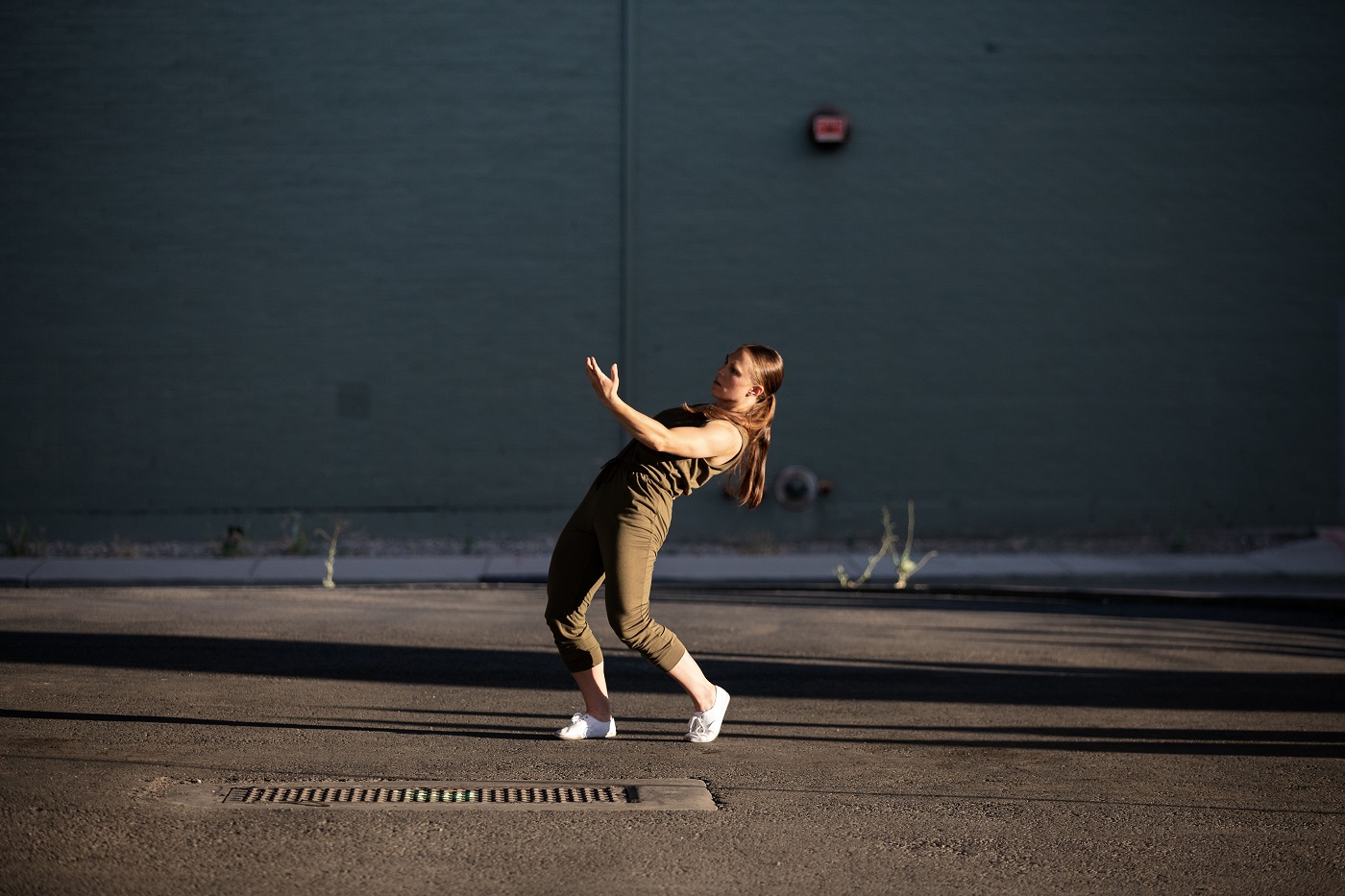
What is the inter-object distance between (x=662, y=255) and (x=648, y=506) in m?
9.22

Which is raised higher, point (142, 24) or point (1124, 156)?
point (142, 24)

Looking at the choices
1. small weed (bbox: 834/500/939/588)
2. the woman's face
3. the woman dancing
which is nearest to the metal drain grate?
the woman dancing

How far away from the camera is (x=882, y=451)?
A: 1490 centimetres

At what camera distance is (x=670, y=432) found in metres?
5.41

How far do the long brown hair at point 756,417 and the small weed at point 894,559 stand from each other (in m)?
5.70

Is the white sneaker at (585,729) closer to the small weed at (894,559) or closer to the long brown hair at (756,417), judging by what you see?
the long brown hair at (756,417)

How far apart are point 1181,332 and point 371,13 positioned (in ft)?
30.7

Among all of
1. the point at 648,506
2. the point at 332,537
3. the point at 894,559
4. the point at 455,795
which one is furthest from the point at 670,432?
the point at 332,537

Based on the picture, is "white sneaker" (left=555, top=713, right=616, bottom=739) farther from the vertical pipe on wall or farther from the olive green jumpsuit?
the vertical pipe on wall

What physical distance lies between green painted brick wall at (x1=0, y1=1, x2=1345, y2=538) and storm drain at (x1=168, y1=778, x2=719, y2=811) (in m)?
9.40

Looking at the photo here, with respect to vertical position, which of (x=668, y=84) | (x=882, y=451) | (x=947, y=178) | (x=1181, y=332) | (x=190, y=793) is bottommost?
(x=190, y=793)

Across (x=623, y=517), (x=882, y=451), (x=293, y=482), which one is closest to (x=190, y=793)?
(x=623, y=517)

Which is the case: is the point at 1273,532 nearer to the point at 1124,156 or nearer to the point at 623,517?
the point at 1124,156

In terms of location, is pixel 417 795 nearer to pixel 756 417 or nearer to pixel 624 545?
pixel 624 545
